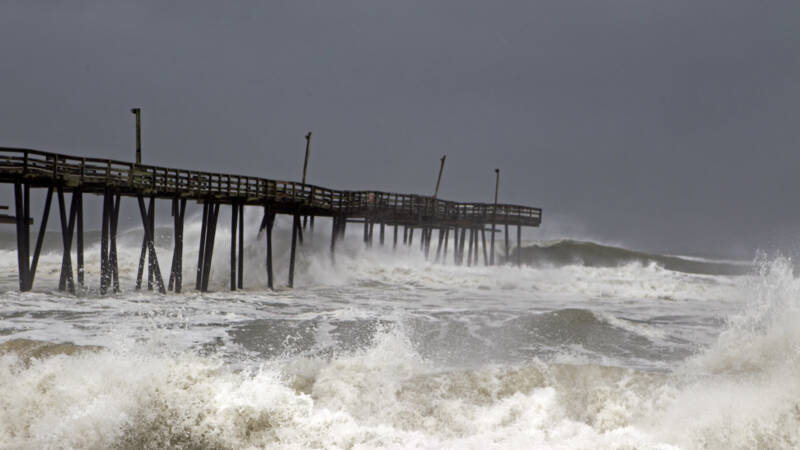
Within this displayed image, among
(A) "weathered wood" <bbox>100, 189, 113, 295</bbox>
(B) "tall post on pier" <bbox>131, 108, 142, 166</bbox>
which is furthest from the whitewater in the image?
(B) "tall post on pier" <bbox>131, 108, 142, 166</bbox>

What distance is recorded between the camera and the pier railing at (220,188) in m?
16.2

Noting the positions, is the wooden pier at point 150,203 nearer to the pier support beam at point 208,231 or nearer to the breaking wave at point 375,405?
the pier support beam at point 208,231

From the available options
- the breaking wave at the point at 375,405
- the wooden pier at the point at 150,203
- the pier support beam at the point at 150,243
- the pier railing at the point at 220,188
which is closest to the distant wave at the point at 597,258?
the pier railing at the point at 220,188

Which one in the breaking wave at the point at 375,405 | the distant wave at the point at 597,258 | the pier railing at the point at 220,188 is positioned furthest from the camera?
the distant wave at the point at 597,258

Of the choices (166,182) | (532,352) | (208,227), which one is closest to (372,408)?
(532,352)

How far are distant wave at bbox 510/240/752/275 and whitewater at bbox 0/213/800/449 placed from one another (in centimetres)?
4202

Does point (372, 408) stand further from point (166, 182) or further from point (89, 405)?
point (166, 182)

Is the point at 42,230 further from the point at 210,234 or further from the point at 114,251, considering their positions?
the point at 210,234

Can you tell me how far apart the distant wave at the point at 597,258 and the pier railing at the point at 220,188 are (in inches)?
915

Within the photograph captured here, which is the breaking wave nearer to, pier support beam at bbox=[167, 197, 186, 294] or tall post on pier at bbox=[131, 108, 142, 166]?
pier support beam at bbox=[167, 197, 186, 294]

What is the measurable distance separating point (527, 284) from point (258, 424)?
77.3ft

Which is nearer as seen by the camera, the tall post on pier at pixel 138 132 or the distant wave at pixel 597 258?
the tall post on pier at pixel 138 132

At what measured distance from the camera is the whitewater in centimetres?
706

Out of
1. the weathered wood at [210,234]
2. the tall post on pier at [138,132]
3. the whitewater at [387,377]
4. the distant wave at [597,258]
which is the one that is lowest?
the distant wave at [597,258]
